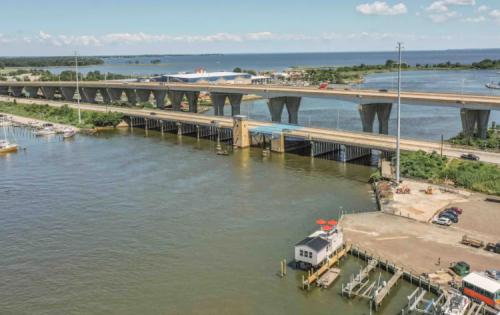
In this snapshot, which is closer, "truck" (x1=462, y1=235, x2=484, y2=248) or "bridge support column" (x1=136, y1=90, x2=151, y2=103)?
"truck" (x1=462, y1=235, x2=484, y2=248)

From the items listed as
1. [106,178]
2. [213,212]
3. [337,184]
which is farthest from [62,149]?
[337,184]

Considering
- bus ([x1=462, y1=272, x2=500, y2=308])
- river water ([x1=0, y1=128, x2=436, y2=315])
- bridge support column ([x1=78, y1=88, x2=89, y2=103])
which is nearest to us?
bus ([x1=462, y1=272, x2=500, y2=308])

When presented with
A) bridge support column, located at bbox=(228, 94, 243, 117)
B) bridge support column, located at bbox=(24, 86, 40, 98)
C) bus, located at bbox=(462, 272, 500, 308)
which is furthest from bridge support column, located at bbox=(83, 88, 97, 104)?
bus, located at bbox=(462, 272, 500, 308)

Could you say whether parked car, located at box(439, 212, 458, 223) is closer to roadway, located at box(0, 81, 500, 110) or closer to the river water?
the river water

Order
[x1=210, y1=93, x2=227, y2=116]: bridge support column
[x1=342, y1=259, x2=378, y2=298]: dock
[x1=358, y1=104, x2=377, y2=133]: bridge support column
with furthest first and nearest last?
[x1=210, y1=93, x2=227, y2=116]: bridge support column < [x1=358, y1=104, x2=377, y2=133]: bridge support column < [x1=342, y1=259, x2=378, y2=298]: dock

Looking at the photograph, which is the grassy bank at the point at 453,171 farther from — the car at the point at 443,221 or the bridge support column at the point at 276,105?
the bridge support column at the point at 276,105

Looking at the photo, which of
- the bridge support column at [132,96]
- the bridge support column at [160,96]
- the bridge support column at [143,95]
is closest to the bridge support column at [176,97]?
the bridge support column at [160,96]
